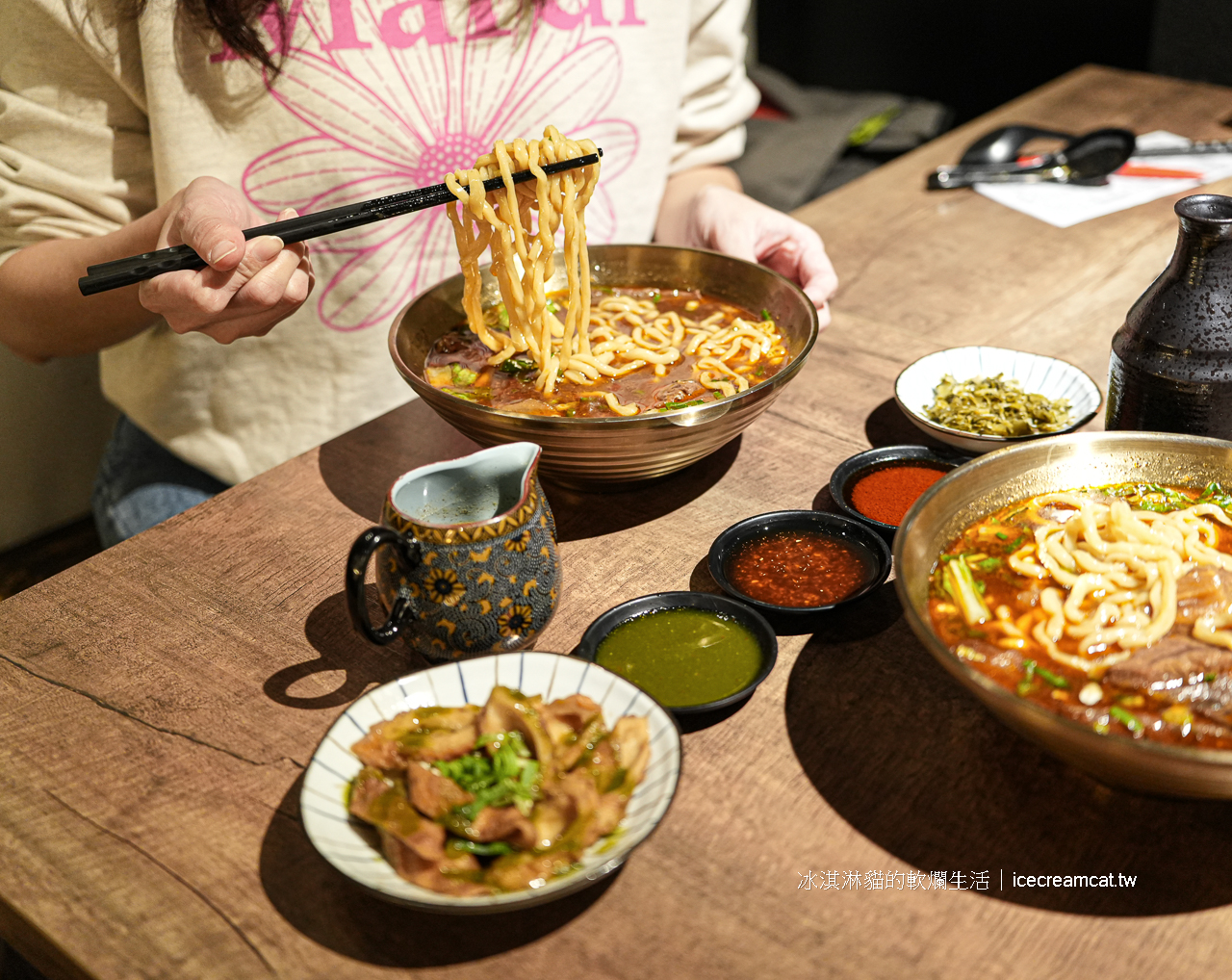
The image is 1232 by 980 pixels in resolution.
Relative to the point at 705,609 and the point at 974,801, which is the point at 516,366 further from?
the point at 974,801

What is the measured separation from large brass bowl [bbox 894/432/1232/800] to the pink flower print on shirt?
1740 mm

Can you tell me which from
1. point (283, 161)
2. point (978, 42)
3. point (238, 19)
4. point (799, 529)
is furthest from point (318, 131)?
point (978, 42)

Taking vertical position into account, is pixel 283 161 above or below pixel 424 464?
above

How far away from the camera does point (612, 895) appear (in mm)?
1191

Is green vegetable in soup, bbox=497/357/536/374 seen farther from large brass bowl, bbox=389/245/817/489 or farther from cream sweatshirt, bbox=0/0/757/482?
cream sweatshirt, bbox=0/0/757/482

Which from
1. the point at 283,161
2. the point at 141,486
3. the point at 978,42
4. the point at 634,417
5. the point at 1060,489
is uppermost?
the point at 283,161

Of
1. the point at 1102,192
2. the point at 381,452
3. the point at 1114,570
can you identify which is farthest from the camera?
the point at 1102,192

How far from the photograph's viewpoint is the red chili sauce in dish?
157 cm

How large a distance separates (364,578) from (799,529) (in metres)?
0.77

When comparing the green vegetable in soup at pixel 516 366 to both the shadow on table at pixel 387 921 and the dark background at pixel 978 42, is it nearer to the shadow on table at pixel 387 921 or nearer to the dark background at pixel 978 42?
the shadow on table at pixel 387 921

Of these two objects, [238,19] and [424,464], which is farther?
[238,19]

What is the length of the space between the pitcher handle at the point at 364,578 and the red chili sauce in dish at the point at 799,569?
1.78ft

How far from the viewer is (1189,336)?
163 cm

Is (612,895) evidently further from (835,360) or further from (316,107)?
(316,107)
